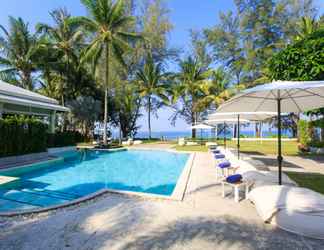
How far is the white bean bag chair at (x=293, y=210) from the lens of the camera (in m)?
3.15

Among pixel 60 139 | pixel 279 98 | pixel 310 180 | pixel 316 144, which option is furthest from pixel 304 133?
pixel 60 139

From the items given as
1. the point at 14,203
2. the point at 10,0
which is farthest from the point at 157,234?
the point at 10,0

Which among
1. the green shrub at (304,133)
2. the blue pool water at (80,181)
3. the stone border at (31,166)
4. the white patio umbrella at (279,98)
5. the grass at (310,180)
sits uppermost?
the white patio umbrella at (279,98)

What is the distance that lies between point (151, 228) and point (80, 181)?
5922 mm

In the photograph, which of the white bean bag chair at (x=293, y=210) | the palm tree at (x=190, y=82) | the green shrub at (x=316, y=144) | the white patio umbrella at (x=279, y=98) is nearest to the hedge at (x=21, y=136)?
the white patio umbrella at (x=279, y=98)

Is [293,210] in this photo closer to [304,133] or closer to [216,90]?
[304,133]

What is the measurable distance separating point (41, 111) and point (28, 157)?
6568 mm

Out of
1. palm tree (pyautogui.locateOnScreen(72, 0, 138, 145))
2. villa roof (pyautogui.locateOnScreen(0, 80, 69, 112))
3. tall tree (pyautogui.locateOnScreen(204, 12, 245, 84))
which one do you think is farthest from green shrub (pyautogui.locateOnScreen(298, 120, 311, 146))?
villa roof (pyautogui.locateOnScreen(0, 80, 69, 112))

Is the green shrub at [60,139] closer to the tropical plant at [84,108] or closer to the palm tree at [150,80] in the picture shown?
the tropical plant at [84,108]

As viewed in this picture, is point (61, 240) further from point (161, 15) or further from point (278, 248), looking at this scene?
point (161, 15)

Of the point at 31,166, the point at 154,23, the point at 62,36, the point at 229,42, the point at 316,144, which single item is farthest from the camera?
the point at 229,42

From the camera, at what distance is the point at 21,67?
20.6 metres

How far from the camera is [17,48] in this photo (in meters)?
20.0

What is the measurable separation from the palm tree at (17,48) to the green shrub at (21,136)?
11.4 meters
